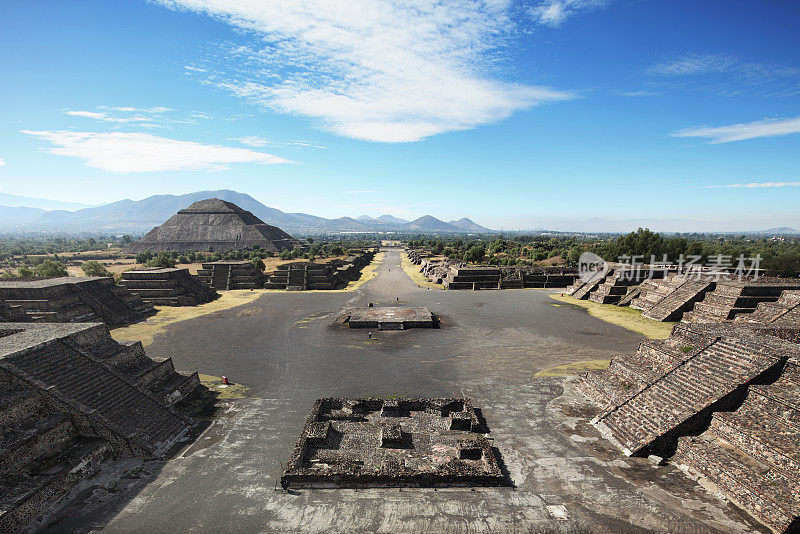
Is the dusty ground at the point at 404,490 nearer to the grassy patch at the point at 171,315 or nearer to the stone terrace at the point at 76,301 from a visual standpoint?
the grassy patch at the point at 171,315

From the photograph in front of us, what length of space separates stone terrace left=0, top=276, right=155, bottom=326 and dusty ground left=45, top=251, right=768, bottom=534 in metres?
7.77

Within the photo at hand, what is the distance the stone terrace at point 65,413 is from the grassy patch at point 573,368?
18.7 meters

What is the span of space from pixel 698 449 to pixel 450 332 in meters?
17.6

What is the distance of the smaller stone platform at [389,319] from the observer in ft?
97.7

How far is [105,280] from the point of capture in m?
33.3

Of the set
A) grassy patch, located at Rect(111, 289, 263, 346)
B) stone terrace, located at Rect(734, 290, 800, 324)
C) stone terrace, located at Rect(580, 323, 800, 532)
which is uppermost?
stone terrace, located at Rect(734, 290, 800, 324)

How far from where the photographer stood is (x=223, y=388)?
1870 centimetres

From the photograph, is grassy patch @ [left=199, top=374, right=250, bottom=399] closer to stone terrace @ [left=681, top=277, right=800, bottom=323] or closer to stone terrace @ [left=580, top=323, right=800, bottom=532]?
stone terrace @ [left=580, top=323, right=800, bottom=532]

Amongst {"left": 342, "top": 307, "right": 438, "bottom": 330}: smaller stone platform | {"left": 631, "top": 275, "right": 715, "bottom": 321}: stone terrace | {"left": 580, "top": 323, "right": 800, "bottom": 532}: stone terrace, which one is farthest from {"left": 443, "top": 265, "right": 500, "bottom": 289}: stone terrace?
{"left": 580, "top": 323, "right": 800, "bottom": 532}: stone terrace

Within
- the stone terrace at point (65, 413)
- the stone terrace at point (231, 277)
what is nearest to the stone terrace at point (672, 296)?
the stone terrace at point (65, 413)

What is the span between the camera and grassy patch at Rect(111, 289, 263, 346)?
27.5m

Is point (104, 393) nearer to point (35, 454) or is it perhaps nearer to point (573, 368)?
point (35, 454)

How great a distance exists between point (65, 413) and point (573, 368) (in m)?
24.4

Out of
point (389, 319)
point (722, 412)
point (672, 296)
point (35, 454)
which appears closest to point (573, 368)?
point (722, 412)
